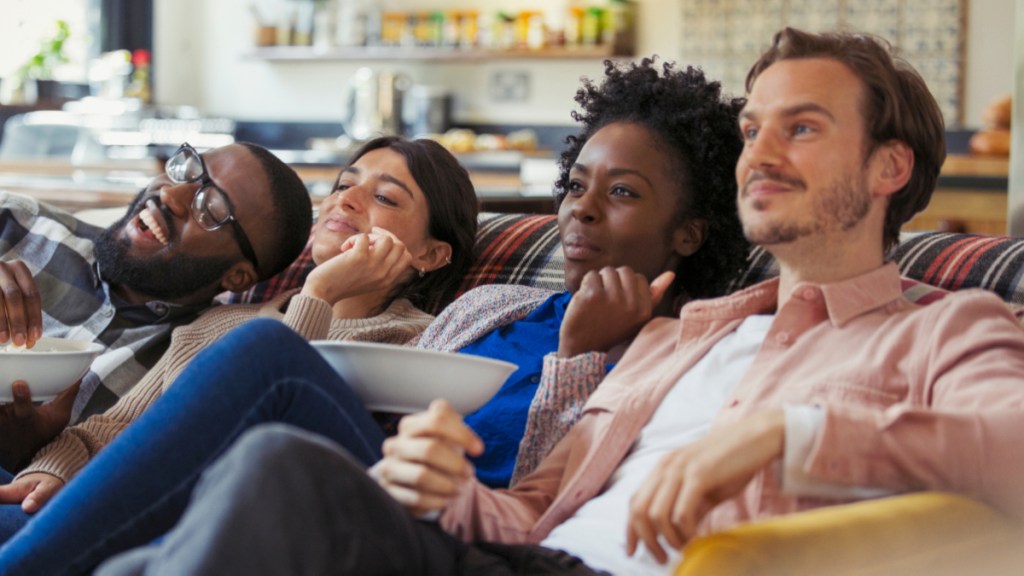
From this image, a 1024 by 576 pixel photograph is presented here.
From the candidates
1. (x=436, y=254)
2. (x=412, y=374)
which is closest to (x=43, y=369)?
(x=412, y=374)

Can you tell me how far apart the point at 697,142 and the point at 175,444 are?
937mm

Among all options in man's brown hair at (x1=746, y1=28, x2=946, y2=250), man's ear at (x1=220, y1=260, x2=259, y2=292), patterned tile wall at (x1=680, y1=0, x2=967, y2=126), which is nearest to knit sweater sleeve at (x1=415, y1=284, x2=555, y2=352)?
man's ear at (x1=220, y1=260, x2=259, y2=292)

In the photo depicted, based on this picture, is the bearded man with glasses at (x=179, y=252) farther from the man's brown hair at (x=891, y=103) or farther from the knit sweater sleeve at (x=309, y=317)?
the man's brown hair at (x=891, y=103)

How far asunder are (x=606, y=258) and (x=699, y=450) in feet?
A: 2.26

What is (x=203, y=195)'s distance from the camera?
2.29 m

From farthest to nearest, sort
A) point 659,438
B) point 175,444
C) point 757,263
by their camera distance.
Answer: point 757,263
point 659,438
point 175,444

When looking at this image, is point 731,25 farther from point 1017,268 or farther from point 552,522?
point 552,522

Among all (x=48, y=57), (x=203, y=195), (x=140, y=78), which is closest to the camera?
(x=203, y=195)

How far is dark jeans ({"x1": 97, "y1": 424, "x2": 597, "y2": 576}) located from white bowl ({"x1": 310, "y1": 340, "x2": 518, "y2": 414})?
0.25m

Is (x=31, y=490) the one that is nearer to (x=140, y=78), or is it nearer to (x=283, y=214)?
(x=283, y=214)

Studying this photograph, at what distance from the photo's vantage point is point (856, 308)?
1443mm

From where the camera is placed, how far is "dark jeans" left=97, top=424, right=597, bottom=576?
1120 millimetres

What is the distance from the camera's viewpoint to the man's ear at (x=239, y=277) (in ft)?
7.73

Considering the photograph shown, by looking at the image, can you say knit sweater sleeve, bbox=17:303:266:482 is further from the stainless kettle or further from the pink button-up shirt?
the stainless kettle
